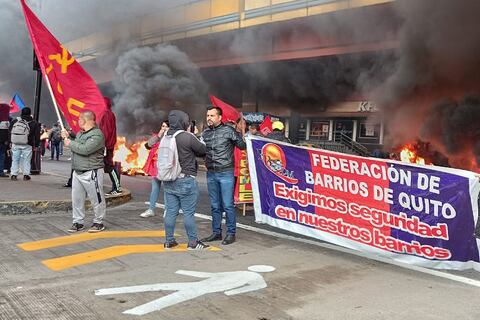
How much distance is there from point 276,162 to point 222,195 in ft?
2.50

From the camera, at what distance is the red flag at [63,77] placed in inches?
211

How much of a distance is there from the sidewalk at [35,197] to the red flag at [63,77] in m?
1.26

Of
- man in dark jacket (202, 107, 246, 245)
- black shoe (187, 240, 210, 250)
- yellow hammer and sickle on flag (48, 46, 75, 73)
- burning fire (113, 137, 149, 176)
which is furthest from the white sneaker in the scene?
burning fire (113, 137, 149, 176)

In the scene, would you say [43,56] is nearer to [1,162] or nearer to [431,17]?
Answer: [1,162]

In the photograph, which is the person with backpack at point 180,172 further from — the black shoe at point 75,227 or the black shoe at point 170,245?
the black shoe at point 75,227

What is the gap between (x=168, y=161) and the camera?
426 cm

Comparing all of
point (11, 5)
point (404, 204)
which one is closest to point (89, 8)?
point (11, 5)

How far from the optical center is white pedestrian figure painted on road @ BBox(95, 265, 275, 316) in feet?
9.80

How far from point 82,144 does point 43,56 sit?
1.37m

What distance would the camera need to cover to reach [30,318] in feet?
8.76

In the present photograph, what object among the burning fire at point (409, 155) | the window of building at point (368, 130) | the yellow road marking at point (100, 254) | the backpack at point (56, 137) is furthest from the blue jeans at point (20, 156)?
the window of building at point (368, 130)

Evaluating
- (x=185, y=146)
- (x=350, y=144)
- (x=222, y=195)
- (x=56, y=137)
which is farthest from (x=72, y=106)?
(x=350, y=144)

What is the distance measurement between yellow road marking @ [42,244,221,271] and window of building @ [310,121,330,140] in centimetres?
1886

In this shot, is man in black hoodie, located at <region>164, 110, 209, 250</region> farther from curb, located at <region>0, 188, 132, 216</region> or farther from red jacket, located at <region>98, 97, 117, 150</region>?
red jacket, located at <region>98, 97, 117, 150</region>
